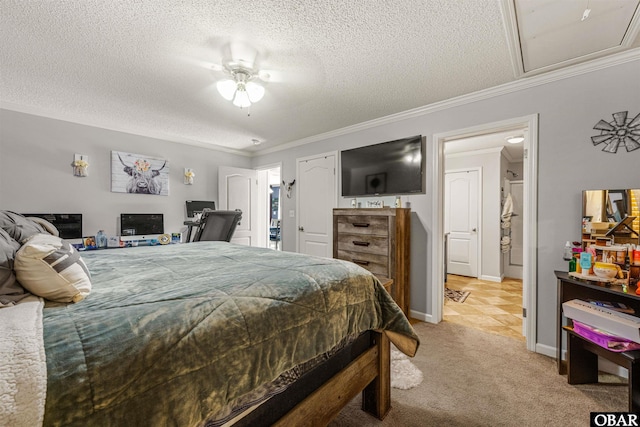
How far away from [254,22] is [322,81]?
89 centimetres

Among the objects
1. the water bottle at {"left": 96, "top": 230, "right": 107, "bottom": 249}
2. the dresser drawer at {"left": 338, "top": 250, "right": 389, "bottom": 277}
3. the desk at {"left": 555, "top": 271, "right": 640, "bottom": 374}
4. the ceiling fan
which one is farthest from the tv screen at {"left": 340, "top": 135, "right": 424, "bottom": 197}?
the water bottle at {"left": 96, "top": 230, "right": 107, "bottom": 249}

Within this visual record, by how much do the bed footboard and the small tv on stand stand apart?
3823 millimetres

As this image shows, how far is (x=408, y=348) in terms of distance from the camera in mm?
1422

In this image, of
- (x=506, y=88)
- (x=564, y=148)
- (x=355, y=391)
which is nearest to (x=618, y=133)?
(x=564, y=148)

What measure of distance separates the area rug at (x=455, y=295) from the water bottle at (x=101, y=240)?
4.90 meters

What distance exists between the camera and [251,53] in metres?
2.03

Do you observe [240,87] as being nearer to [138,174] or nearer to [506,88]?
[506,88]

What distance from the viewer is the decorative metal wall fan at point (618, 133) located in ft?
6.49

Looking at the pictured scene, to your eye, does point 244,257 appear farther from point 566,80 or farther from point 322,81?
point 566,80

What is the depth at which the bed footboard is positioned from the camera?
1.11 metres

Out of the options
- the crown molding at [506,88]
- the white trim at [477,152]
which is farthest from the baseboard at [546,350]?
the white trim at [477,152]

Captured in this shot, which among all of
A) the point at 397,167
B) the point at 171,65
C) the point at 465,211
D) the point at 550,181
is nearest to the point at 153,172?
the point at 171,65

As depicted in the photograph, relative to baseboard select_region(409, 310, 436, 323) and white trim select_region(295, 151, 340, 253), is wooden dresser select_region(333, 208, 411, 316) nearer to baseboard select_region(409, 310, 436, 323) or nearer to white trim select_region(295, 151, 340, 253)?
baseboard select_region(409, 310, 436, 323)

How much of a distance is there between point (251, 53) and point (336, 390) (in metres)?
2.29
